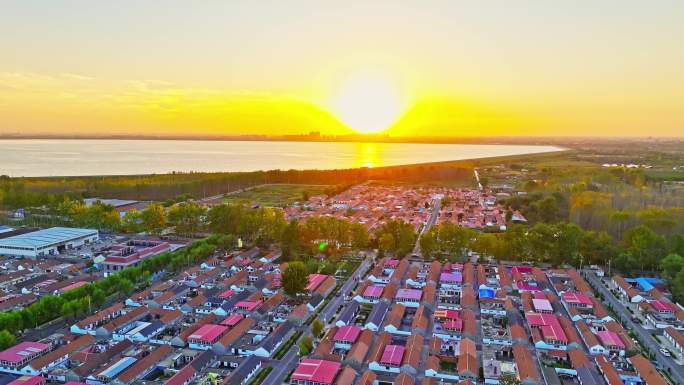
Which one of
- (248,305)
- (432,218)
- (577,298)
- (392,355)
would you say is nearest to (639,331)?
(577,298)

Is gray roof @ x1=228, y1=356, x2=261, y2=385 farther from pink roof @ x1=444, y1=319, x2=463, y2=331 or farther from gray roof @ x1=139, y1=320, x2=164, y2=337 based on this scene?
pink roof @ x1=444, y1=319, x2=463, y2=331

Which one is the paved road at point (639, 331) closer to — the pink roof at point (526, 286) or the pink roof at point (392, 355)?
the pink roof at point (526, 286)

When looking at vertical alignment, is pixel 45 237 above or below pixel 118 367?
above

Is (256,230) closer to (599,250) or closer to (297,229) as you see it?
(297,229)

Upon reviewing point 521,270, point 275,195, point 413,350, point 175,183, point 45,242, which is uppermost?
point 175,183

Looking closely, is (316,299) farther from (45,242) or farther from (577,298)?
(45,242)

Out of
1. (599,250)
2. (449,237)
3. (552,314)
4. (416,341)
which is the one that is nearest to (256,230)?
(449,237)
